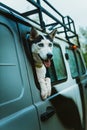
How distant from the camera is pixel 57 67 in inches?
163

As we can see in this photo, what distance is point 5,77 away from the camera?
2404 mm

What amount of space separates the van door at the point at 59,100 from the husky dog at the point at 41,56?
10 cm

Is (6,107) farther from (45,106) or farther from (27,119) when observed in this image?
(45,106)

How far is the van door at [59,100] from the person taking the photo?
285 centimetres

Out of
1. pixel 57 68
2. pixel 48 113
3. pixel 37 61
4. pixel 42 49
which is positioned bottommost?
pixel 48 113

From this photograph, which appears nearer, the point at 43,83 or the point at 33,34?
the point at 43,83

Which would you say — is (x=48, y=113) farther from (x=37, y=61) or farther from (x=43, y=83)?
(x=37, y=61)

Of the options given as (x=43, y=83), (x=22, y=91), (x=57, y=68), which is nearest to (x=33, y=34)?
(x=43, y=83)

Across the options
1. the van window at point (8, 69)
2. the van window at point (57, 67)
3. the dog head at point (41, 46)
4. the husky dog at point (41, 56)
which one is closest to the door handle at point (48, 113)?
the husky dog at point (41, 56)

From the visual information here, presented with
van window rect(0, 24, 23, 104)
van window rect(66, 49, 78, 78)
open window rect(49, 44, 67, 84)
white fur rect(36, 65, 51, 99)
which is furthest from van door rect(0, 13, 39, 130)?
van window rect(66, 49, 78, 78)

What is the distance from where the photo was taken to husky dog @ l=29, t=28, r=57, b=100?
3.07 m

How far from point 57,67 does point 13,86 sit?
1.70 meters

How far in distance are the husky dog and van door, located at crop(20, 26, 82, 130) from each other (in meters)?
0.10

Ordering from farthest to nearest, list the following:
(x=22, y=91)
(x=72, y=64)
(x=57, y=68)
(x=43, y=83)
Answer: (x=72, y=64), (x=57, y=68), (x=43, y=83), (x=22, y=91)
